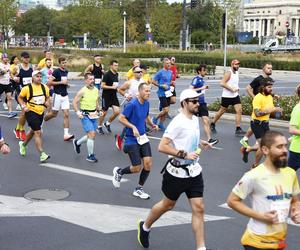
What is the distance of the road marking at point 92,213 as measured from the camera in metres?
7.18

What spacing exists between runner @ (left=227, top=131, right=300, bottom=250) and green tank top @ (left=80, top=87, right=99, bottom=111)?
6.91 m

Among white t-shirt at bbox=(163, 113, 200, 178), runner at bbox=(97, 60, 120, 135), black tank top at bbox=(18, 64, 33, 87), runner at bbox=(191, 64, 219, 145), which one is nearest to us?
white t-shirt at bbox=(163, 113, 200, 178)

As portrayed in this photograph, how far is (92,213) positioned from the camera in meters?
7.66

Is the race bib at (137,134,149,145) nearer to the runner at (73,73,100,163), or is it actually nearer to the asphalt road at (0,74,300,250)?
the asphalt road at (0,74,300,250)

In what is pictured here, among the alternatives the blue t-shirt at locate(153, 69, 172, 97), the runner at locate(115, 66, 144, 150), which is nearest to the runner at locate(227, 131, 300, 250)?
the runner at locate(115, 66, 144, 150)

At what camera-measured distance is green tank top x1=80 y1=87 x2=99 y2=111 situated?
36.0 ft

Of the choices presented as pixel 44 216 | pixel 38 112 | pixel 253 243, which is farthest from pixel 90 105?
pixel 253 243

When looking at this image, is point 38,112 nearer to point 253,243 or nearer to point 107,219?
point 107,219

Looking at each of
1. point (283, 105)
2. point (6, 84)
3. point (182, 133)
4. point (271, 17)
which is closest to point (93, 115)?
point (182, 133)

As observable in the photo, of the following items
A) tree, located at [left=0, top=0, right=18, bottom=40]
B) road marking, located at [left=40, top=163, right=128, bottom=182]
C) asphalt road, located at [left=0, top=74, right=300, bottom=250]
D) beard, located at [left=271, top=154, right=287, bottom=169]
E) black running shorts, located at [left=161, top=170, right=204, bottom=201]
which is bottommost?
road marking, located at [left=40, top=163, right=128, bottom=182]

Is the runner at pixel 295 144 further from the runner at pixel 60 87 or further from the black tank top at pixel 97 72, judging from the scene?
the black tank top at pixel 97 72

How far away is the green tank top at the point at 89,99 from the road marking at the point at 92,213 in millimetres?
3053

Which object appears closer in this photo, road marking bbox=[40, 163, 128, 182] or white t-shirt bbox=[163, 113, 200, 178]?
white t-shirt bbox=[163, 113, 200, 178]

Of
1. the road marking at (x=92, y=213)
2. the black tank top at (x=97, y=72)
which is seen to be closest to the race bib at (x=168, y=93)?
the black tank top at (x=97, y=72)
